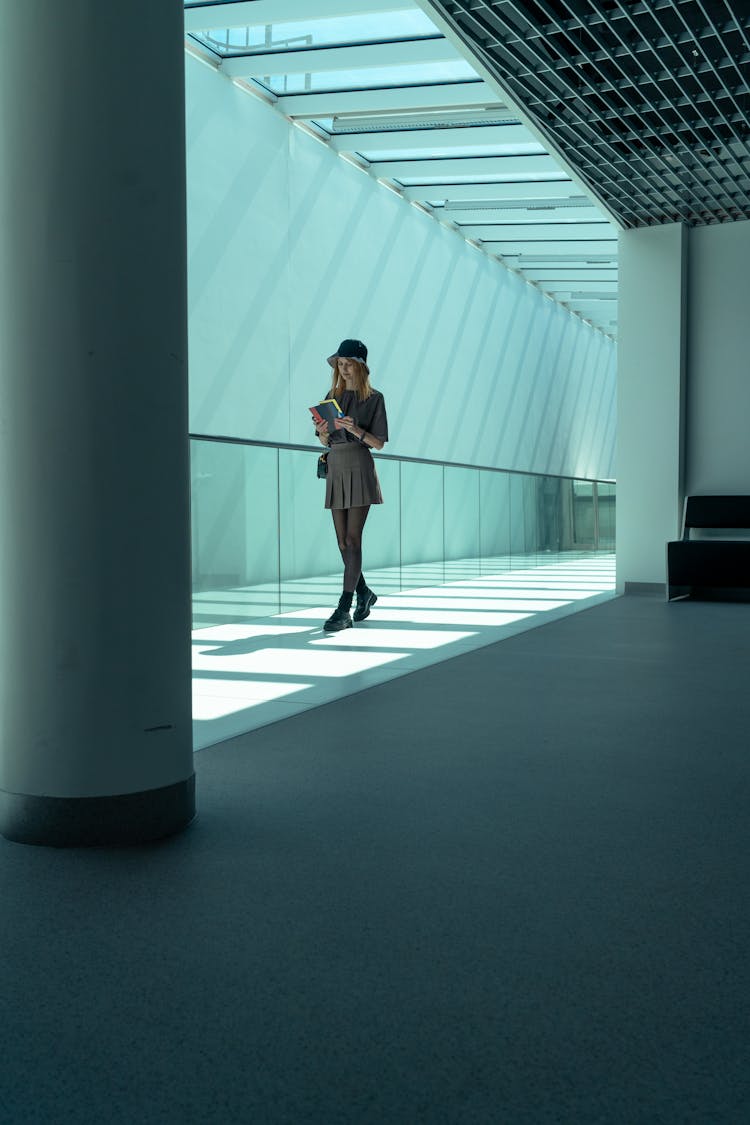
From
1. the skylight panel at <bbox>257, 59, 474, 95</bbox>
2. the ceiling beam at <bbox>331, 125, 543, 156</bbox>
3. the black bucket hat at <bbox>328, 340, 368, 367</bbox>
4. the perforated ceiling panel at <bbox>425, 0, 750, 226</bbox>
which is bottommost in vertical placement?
the black bucket hat at <bbox>328, 340, 368, 367</bbox>

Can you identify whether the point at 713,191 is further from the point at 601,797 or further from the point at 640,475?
the point at 601,797

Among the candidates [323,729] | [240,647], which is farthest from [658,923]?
[240,647]

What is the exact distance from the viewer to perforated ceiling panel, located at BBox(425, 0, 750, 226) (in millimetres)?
5754

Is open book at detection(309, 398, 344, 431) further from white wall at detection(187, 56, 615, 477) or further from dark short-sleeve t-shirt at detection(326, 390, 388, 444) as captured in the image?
white wall at detection(187, 56, 615, 477)

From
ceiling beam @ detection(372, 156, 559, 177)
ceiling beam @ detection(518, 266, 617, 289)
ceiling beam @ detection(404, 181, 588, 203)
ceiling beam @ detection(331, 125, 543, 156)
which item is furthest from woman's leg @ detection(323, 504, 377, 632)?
ceiling beam @ detection(518, 266, 617, 289)

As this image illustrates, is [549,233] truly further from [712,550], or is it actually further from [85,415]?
[85,415]

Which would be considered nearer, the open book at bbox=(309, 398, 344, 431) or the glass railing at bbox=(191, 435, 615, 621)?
the open book at bbox=(309, 398, 344, 431)

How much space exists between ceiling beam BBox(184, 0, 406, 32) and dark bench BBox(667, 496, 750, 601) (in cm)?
549

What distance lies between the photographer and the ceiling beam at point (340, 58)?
1103 cm

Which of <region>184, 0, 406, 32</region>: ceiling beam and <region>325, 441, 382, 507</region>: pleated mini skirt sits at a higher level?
<region>184, 0, 406, 32</region>: ceiling beam

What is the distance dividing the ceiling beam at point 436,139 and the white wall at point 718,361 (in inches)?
162

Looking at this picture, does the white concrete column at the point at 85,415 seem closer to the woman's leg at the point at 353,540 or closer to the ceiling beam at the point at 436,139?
the woman's leg at the point at 353,540

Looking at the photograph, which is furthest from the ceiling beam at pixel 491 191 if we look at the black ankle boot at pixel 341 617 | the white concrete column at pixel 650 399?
the black ankle boot at pixel 341 617

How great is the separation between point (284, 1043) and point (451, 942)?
0.45 meters
